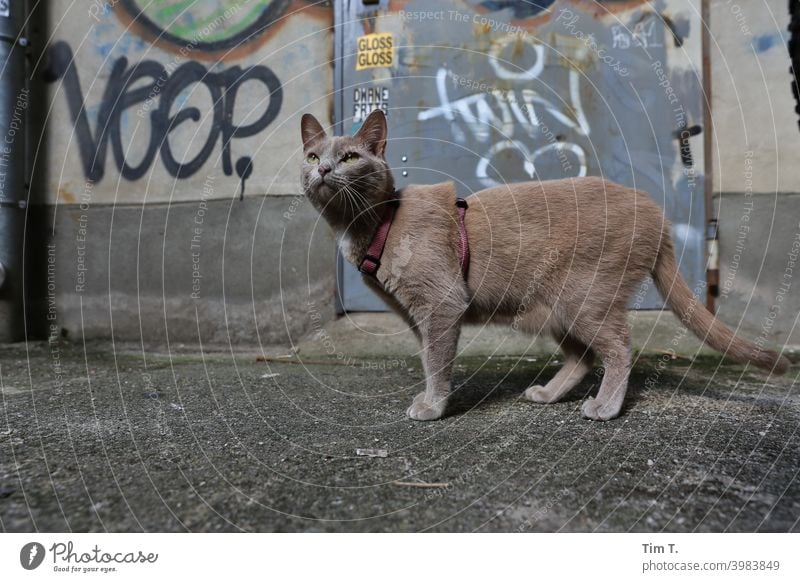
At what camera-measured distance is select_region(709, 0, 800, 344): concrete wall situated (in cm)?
337

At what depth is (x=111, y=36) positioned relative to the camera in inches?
161

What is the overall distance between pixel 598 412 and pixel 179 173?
12.7ft


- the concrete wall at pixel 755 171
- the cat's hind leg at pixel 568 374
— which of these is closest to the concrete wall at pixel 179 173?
the cat's hind leg at pixel 568 374

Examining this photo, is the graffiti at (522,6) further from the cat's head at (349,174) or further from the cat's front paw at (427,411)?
the cat's front paw at (427,411)

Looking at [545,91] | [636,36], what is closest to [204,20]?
[545,91]

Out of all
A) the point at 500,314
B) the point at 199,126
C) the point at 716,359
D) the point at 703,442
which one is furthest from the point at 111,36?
the point at 716,359

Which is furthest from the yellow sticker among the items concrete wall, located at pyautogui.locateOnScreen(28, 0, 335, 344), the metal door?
concrete wall, located at pyautogui.locateOnScreen(28, 0, 335, 344)

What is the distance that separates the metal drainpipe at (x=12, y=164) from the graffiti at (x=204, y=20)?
849mm

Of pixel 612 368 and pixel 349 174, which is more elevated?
pixel 349 174

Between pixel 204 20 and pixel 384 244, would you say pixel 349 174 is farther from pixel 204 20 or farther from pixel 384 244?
pixel 204 20

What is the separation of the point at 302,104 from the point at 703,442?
364 centimetres

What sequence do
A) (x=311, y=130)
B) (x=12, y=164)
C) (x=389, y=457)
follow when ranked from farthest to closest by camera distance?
(x=12, y=164) < (x=311, y=130) < (x=389, y=457)
